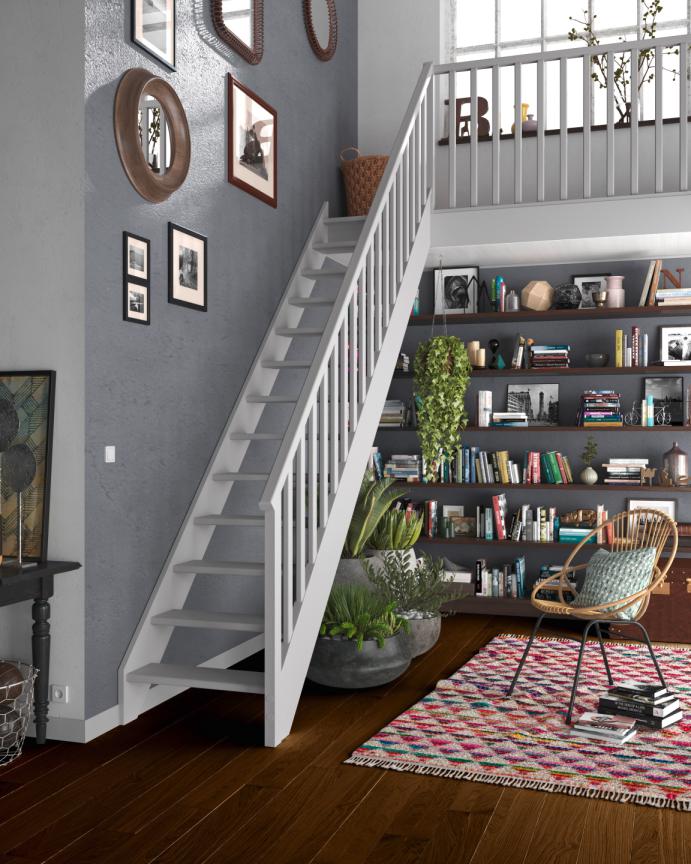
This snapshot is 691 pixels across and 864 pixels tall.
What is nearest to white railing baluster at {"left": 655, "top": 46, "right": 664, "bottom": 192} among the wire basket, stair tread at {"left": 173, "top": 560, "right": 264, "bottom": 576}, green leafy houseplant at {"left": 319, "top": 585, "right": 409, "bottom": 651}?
Result: green leafy houseplant at {"left": 319, "top": 585, "right": 409, "bottom": 651}

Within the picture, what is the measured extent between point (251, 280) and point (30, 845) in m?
3.26

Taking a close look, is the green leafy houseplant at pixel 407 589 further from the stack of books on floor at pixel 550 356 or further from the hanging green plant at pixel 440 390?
the stack of books on floor at pixel 550 356

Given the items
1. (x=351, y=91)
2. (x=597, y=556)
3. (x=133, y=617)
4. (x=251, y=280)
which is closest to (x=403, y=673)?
(x=597, y=556)

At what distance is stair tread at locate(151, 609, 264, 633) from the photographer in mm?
3970

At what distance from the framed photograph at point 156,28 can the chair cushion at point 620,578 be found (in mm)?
3194

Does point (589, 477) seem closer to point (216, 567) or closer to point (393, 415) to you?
point (393, 415)

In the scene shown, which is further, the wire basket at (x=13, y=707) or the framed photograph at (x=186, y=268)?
the framed photograph at (x=186, y=268)

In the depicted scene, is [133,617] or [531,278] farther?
[531,278]

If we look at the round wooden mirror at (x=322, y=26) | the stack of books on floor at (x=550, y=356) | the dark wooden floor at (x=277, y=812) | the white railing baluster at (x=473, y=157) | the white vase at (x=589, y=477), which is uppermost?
the round wooden mirror at (x=322, y=26)

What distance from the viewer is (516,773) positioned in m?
3.29

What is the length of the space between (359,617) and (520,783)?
1.26 meters

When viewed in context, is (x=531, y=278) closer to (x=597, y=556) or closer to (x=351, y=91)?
(x=351, y=91)

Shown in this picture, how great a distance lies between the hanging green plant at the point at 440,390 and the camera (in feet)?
18.6

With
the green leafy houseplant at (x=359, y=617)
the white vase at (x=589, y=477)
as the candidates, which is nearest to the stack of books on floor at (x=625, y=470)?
the white vase at (x=589, y=477)
